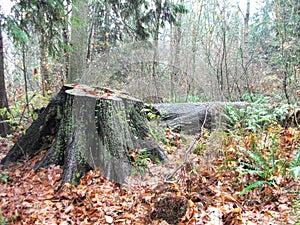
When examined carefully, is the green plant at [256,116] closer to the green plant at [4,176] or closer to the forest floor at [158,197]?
the forest floor at [158,197]

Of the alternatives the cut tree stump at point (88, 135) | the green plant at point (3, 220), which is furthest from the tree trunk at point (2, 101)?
the green plant at point (3, 220)

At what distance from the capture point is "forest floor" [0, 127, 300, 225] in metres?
2.62

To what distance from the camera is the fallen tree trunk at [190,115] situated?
5.56m

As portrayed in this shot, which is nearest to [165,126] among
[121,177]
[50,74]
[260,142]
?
[260,142]

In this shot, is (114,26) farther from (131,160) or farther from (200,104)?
(131,160)

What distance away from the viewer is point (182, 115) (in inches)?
232

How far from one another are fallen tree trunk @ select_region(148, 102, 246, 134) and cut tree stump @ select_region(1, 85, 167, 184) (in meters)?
1.61

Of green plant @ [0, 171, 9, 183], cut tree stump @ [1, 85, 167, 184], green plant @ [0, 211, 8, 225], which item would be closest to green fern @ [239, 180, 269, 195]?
cut tree stump @ [1, 85, 167, 184]

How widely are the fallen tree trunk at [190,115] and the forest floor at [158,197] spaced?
1.75 meters

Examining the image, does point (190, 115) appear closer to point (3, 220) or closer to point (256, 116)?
point (256, 116)

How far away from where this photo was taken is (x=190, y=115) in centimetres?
584

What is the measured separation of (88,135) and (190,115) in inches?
113

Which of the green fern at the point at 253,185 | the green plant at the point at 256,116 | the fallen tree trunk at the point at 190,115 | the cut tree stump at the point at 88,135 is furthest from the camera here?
the fallen tree trunk at the point at 190,115

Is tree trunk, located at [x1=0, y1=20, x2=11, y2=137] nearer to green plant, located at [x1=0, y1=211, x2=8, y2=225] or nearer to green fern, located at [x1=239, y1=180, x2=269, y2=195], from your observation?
green plant, located at [x1=0, y1=211, x2=8, y2=225]
